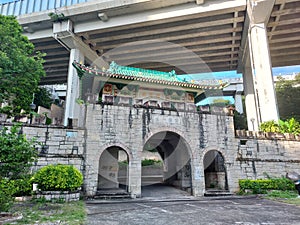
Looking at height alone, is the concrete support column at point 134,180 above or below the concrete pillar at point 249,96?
below

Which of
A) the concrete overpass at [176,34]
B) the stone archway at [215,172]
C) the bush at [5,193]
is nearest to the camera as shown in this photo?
the bush at [5,193]

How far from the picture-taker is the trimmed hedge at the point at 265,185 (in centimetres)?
1027

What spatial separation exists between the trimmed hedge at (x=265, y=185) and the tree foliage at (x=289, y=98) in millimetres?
15084

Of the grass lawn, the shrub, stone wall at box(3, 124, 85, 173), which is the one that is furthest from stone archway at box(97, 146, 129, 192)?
the shrub

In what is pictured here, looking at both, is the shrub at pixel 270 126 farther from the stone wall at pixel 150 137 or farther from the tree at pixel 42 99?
the tree at pixel 42 99

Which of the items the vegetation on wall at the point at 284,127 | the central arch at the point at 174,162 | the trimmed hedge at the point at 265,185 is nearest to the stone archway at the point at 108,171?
the central arch at the point at 174,162

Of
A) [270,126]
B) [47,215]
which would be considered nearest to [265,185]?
[270,126]

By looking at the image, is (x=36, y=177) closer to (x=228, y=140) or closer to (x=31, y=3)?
(x=228, y=140)

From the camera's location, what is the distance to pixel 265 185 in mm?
10320

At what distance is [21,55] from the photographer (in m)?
10.2

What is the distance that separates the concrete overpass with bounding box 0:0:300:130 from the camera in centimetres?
1536

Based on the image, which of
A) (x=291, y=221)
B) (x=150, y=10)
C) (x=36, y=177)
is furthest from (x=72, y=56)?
(x=291, y=221)

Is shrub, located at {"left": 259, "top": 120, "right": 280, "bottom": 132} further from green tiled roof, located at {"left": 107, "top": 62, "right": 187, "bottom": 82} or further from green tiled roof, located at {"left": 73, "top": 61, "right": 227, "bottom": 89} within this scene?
green tiled roof, located at {"left": 107, "top": 62, "right": 187, "bottom": 82}

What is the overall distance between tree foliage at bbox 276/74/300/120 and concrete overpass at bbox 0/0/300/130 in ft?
8.71
